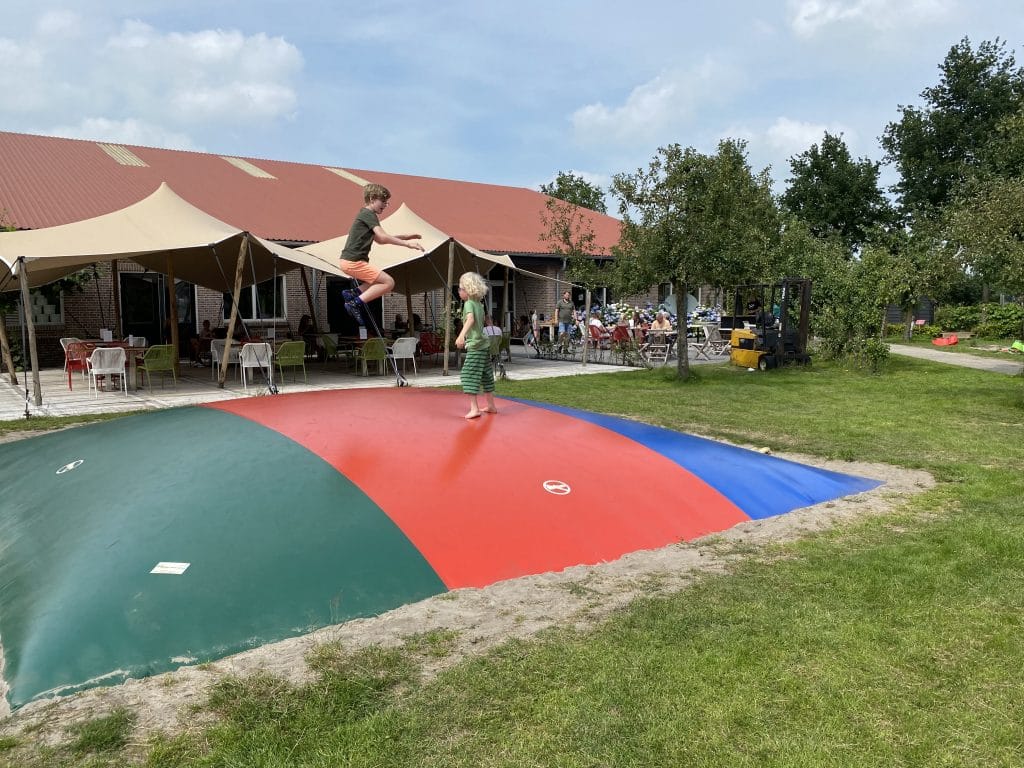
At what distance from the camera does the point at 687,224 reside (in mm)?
13633

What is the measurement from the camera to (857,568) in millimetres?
4676

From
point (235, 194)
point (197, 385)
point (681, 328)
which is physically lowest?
point (197, 385)

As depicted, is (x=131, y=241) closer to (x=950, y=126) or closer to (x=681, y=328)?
(x=681, y=328)

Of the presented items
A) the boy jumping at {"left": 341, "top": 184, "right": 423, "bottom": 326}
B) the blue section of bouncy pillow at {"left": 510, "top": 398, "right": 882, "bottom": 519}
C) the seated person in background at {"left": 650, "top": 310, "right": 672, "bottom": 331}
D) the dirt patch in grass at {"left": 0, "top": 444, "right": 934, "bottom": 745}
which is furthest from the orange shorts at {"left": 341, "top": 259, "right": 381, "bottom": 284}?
the seated person in background at {"left": 650, "top": 310, "right": 672, "bottom": 331}

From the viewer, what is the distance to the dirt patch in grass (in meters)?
3.13

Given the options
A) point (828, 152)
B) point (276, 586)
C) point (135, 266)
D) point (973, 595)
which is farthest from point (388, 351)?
point (828, 152)

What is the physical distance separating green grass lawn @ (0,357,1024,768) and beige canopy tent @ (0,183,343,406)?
9.48m

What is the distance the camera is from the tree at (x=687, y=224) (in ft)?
44.1

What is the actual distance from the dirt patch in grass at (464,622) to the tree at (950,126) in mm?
44601

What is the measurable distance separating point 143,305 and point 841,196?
131 ft

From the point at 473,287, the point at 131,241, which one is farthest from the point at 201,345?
the point at 473,287

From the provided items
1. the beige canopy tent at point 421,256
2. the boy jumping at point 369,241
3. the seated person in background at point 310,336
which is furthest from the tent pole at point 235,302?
the boy jumping at point 369,241

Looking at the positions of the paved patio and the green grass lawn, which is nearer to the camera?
the green grass lawn

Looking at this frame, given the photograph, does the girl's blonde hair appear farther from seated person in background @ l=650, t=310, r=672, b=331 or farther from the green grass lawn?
seated person in background @ l=650, t=310, r=672, b=331
